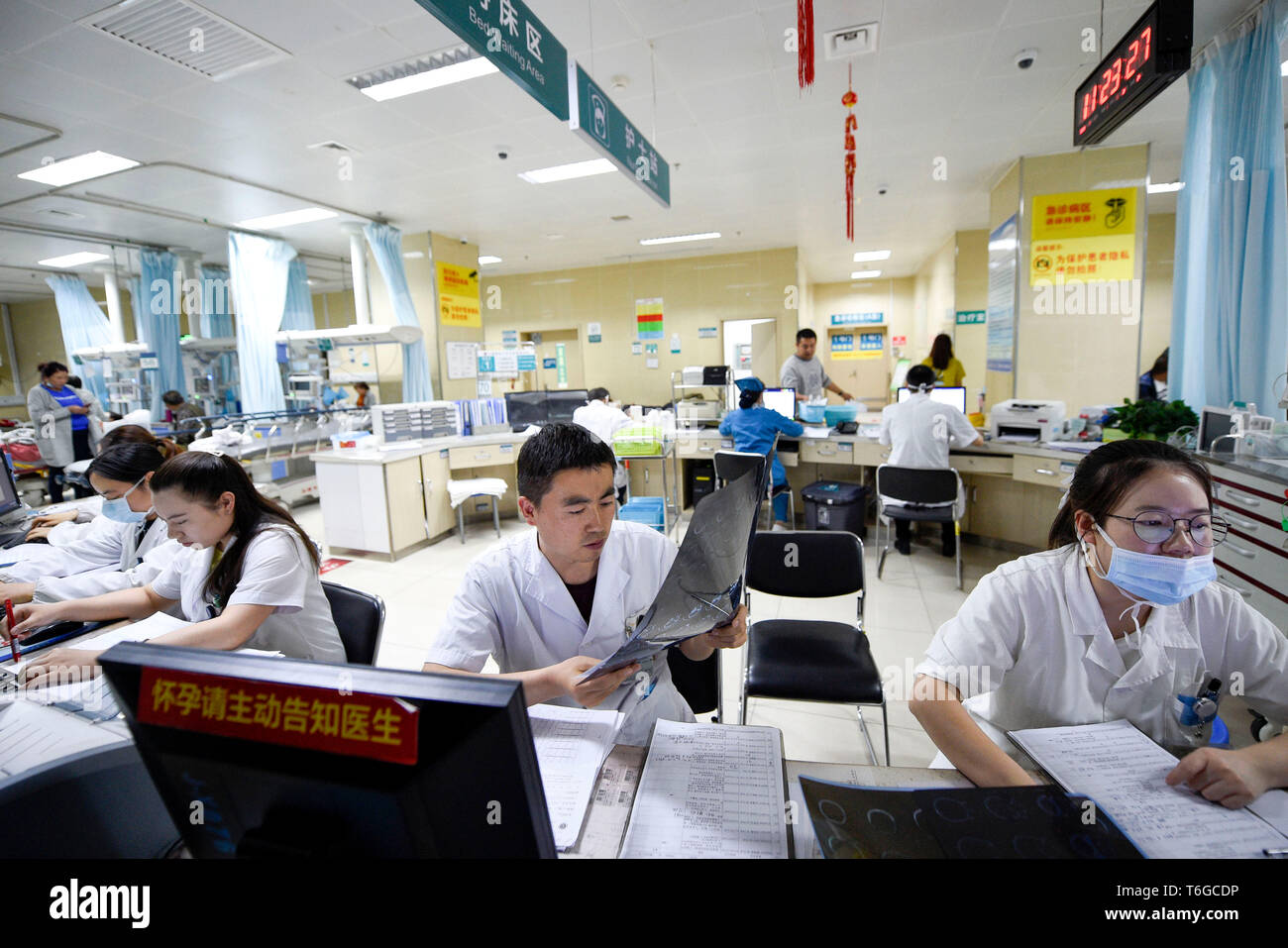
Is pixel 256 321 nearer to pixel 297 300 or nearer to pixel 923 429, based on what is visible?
pixel 297 300

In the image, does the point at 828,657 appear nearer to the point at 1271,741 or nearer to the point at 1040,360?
the point at 1271,741

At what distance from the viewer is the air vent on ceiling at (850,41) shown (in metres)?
2.94

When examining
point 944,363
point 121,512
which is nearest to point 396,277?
point 121,512

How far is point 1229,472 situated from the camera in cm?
255

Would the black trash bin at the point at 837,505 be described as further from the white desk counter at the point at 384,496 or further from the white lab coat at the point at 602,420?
the white desk counter at the point at 384,496

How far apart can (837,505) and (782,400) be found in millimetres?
1189

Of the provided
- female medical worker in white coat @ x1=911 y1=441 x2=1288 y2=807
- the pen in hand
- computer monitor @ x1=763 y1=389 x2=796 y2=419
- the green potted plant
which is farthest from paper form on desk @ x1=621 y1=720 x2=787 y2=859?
computer monitor @ x1=763 y1=389 x2=796 y2=419

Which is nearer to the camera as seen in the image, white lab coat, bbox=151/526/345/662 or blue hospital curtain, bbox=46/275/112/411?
white lab coat, bbox=151/526/345/662

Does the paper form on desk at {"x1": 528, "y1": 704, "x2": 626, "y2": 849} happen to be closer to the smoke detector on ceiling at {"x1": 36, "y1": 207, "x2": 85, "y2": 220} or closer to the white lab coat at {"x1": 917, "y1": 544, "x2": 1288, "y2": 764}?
the white lab coat at {"x1": 917, "y1": 544, "x2": 1288, "y2": 764}

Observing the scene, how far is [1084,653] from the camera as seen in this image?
1.16m

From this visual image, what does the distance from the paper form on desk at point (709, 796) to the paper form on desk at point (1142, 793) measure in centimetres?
48

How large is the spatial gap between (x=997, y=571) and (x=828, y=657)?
95 cm

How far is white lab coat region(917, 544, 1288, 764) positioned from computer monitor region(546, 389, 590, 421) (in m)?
4.84

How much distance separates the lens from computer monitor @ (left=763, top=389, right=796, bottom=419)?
5.10 meters
